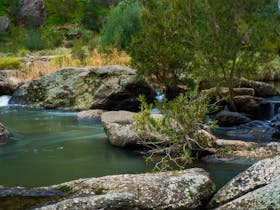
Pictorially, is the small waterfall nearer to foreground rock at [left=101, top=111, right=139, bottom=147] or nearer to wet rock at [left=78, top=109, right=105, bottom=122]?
wet rock at [left=78, top=109, right=105, bottom=122]

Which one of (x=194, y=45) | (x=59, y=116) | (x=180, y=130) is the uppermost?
(x=194, y=45)

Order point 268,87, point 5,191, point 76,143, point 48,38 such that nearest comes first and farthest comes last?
point 5,191
point 76,143
point 268,87
point 48,38

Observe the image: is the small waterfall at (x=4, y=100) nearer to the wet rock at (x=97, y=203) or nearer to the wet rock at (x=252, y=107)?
the wet rock at (x=252, y=107)

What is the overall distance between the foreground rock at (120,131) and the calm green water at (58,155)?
173 millimetres

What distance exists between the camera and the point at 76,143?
34.8ft

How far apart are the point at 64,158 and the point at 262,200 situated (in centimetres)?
499

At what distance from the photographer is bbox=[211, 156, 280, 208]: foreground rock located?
6.11 meters

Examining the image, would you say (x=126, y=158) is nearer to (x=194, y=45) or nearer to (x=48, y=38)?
(x=194, y=45)

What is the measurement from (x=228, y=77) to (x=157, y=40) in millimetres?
2555

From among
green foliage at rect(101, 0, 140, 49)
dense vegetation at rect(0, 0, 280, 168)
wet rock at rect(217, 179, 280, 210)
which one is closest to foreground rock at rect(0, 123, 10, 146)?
dense vegetation at rect(0, 0, 280, 168)

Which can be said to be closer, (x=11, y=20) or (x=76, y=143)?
(x=76, y=143)

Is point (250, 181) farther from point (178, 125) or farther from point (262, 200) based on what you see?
point (178, 125)

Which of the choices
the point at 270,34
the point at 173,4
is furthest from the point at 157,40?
the point at 270,34

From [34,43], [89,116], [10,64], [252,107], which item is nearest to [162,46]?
[89,116]
